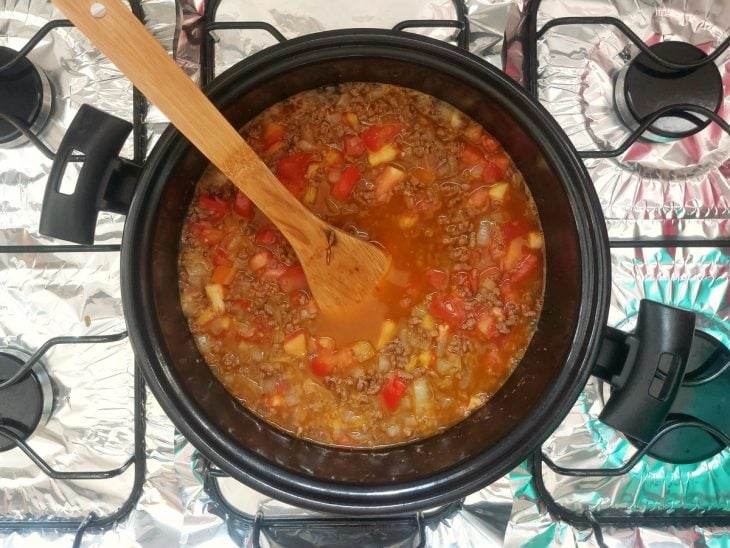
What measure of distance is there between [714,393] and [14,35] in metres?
2.60

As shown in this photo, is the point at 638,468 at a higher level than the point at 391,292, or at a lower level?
lower

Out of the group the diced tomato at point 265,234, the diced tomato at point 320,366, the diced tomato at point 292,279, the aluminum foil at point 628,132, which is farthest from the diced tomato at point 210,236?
the aluminum foil at point 628,132

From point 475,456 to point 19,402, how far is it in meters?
1.45

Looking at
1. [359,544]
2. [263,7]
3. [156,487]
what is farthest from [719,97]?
[156,487]

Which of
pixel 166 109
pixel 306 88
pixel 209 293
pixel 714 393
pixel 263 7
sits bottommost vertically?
pixel 714 393

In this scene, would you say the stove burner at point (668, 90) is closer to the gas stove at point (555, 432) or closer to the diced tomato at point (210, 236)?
the gas stove at point (555, 432)

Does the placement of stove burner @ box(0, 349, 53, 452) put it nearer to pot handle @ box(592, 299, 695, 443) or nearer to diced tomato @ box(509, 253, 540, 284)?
diced tomato @ box(509, 253, 540, 284)

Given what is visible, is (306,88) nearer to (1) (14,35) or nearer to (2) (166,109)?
(2) (166,109)

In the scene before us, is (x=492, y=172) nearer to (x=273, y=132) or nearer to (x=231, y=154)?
(x=273, y=132)

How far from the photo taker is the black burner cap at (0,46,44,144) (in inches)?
70.7

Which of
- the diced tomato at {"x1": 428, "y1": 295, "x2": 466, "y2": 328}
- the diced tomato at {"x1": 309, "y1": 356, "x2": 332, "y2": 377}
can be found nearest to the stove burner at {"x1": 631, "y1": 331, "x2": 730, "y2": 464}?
the diced tomato at {"x1": 428, "y1": 295, "x2": 466, "y2": 328}

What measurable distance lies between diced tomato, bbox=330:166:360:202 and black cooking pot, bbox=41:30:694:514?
288 millimetres

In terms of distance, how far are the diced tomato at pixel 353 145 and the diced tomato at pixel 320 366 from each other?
0.64 meters

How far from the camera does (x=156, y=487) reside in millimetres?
1831
